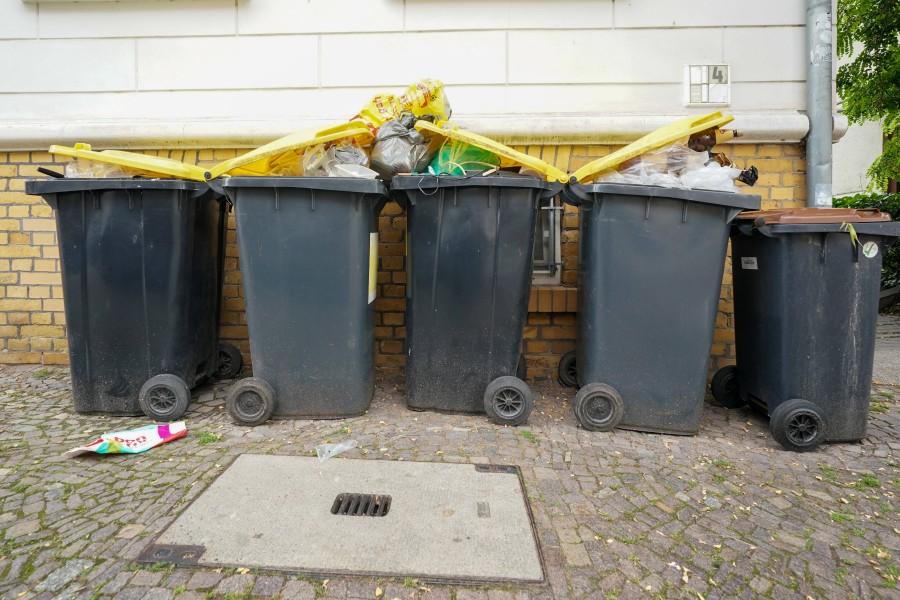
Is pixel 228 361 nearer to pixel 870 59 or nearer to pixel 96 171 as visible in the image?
pixel 96 171

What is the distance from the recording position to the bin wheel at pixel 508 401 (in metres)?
3.22

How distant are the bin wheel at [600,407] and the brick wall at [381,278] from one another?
109 centimetres

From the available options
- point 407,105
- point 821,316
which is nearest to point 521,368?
point 821,316

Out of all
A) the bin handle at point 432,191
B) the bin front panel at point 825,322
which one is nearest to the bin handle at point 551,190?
the bin handle at point 432,191

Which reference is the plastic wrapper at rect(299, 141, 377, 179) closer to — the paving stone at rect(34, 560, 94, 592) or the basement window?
the basement window

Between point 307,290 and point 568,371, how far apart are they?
6.64 feet

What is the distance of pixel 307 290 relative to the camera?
3.17 metres

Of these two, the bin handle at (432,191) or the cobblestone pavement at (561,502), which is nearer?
the cobblestone pavement at (561,502)

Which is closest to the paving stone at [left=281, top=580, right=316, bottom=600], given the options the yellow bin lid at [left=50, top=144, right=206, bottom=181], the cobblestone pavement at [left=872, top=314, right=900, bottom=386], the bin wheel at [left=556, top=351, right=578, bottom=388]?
the yellow bin lid at [left=50, top=144, right=206, bottom=181]

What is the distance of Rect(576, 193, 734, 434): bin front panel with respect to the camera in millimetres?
3074

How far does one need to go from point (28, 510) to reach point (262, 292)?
146 cm

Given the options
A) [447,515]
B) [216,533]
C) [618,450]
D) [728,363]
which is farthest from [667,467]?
[216,533]

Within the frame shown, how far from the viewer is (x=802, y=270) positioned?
297 cm

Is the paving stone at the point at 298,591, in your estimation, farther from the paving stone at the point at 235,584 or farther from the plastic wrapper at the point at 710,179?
the plastic wrapper at the point at 710,179
